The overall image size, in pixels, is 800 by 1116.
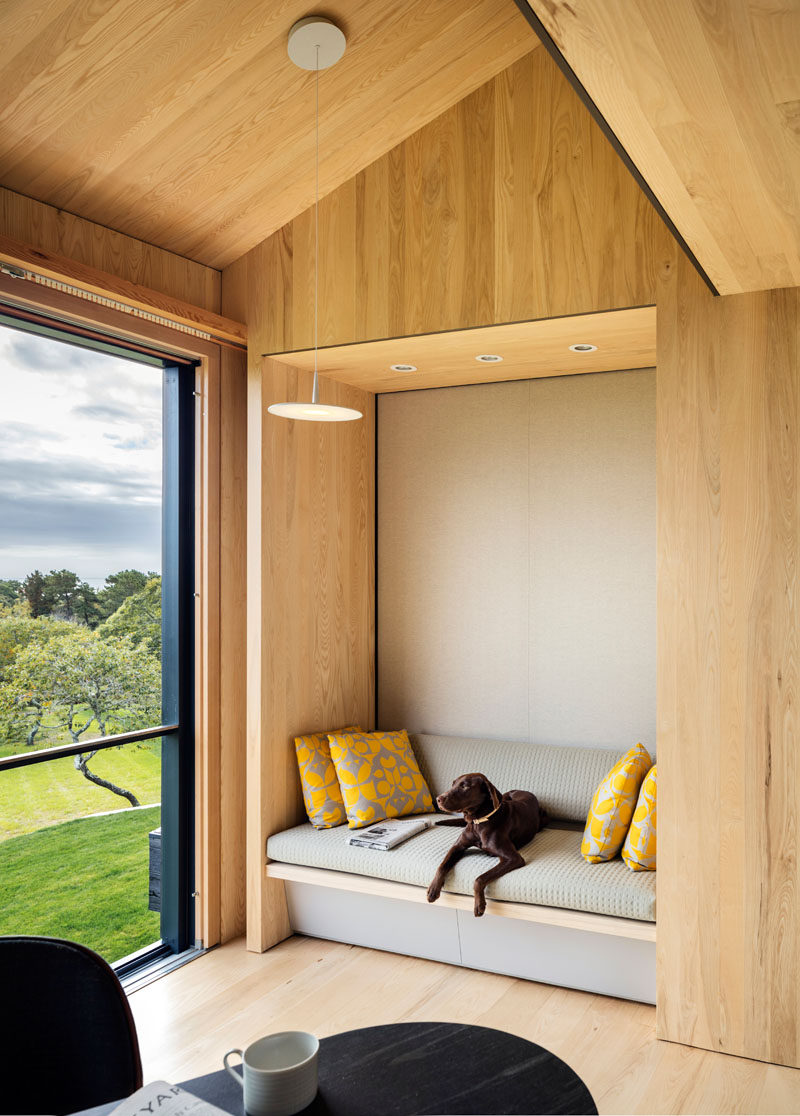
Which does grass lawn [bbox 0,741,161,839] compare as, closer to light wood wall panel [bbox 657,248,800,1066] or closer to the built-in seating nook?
the built-in seating nook

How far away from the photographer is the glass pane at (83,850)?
288 centimetres

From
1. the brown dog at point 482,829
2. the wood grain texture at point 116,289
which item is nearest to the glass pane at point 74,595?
the wood grain texture at point 116,289

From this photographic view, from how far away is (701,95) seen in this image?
55.9 inches

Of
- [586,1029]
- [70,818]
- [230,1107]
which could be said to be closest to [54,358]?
[70,818]

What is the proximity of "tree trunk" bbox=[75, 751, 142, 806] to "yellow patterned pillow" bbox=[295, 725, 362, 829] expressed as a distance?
2.15 ft

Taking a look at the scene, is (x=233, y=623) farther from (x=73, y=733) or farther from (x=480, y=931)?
(x=480, y=931)

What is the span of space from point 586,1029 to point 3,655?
86.7 inches

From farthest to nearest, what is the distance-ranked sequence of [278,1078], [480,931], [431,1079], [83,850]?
[83,850] < [480,931] < [431,1079] < [278,1078]

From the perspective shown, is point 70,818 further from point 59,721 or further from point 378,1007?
point 378,1007

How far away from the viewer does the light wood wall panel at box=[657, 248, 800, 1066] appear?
2.60m

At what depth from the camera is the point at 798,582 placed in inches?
102

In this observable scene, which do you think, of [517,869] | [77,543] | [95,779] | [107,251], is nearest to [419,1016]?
[517,869]

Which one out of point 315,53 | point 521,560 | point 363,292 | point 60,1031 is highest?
point 315,53

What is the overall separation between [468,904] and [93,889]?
6.03ft
